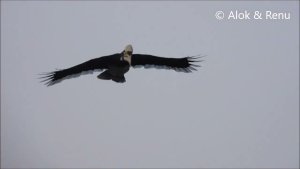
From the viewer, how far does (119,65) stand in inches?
646

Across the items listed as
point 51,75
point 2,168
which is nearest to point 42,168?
point 2,168

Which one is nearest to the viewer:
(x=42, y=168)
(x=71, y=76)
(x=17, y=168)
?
(x=71, y=76)

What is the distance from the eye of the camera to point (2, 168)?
14875cm

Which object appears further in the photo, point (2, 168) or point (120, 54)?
point (2, 168)

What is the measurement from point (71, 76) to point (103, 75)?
8.43 ft

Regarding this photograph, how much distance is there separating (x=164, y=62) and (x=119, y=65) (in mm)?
3029

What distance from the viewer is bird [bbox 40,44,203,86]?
53.8ft

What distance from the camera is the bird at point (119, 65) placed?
1639 centimetres

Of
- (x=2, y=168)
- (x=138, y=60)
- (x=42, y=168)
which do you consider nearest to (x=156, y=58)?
(x=138, y=60)

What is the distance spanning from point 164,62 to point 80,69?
2959 mm

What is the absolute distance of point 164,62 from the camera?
1906cm

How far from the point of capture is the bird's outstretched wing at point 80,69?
17750mm

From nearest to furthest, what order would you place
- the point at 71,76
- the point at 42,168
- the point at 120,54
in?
the point at 120,54
the point at 71,76
the point at 42,168

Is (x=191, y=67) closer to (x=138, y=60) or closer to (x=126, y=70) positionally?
(x=138, y=60)
